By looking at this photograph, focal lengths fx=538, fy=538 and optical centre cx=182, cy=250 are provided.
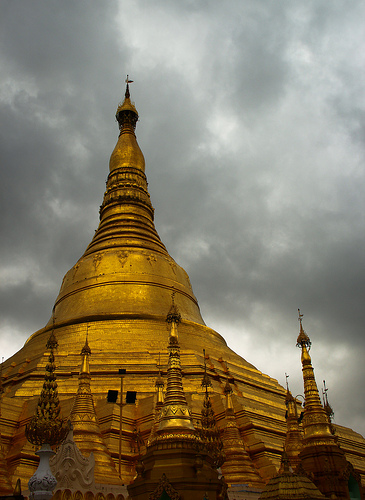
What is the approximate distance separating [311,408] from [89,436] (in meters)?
5.75

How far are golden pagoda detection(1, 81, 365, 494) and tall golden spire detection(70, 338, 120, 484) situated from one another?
18 centimetres

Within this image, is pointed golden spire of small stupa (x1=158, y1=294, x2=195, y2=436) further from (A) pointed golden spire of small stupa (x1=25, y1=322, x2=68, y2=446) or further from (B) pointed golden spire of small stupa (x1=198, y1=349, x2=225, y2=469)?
(A) pointed golden spire of small stupa (x1=25, y1=322, x2=68, y2=446)

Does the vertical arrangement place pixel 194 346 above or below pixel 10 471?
above

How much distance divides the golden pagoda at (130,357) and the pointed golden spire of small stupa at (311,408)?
8.14 feet

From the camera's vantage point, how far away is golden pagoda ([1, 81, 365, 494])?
16.3m

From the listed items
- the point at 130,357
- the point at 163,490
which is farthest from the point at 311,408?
the point at 130,357

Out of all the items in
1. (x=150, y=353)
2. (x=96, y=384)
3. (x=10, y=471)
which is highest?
(x=150, y=353)

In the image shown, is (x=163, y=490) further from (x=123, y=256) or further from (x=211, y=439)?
(x=123, y=256)

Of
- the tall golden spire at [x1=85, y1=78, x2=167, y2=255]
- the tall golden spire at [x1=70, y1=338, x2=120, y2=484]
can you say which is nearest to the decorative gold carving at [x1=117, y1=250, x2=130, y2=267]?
the tall golden spire at [x1=85, y1=78, x2=167, y2=255]

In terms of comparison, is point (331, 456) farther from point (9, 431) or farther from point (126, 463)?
point (9, 431)

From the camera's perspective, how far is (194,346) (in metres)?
22.2

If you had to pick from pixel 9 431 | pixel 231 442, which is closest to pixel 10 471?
pixel 9 431

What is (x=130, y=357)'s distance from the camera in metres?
20.4

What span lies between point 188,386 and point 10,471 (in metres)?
6.76
